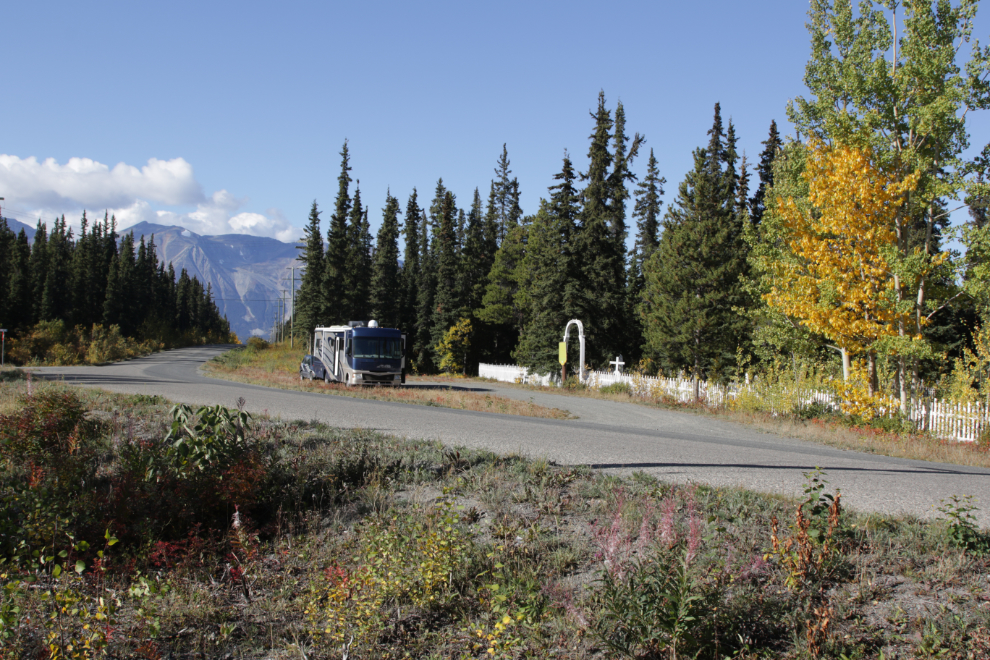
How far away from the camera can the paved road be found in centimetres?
865

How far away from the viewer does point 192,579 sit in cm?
557

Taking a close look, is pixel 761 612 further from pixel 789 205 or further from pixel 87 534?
pixel 789 205

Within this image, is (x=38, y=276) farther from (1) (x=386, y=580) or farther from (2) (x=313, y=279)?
(1) (x=386, y=580)

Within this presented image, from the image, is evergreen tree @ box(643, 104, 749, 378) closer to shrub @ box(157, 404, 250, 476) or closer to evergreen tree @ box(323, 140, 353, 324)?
shrub @ box(157, 404, 250, 476)

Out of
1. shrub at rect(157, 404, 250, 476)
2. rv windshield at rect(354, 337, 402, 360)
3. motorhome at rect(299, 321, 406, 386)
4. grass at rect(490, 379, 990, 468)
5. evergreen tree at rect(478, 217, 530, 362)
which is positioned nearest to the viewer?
shrub at rect(157, 404, 250, 476)

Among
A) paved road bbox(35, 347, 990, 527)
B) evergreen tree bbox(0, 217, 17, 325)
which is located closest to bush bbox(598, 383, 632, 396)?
→ paved road bbox(35, 347, 990, 527)

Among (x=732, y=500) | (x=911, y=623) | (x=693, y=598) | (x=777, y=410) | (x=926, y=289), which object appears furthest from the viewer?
(x=777, y=410)

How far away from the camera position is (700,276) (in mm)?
31125

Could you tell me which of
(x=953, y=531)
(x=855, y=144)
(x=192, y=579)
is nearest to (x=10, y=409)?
(x=192, y=579)

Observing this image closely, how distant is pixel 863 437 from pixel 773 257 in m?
8.31

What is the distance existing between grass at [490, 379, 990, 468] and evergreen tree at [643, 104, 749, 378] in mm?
10413

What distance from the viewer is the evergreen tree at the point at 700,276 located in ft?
101

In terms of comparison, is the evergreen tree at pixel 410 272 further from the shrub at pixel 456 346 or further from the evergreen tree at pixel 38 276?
the evergreen tree at pixel 38 276

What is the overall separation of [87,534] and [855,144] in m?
20.8
